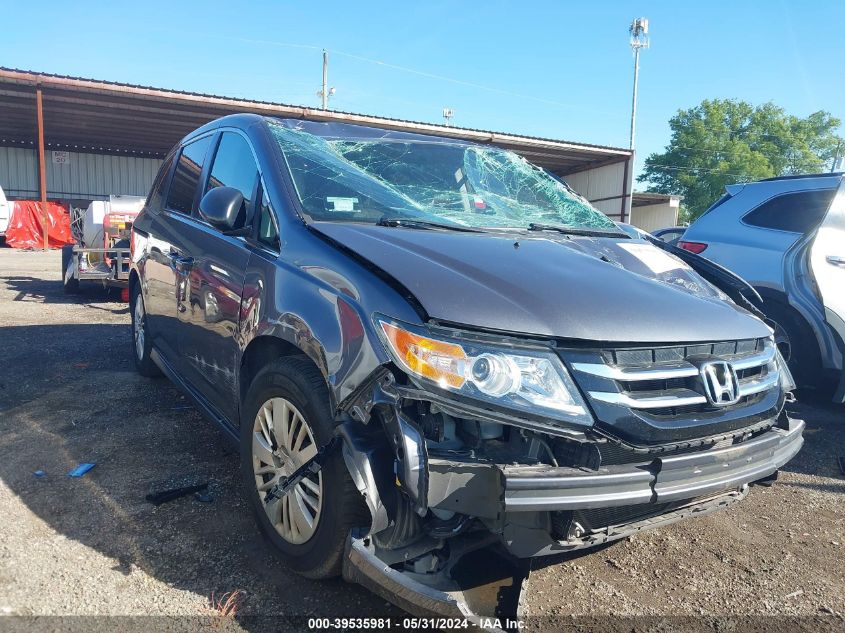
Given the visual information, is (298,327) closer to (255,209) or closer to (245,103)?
(255,209)

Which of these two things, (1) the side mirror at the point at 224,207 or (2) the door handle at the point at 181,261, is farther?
(2) the door handle at the point at 181,261

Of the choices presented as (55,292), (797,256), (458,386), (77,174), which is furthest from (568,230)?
(77,174)

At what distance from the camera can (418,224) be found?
2.77m

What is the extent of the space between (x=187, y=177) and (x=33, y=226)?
22821mm

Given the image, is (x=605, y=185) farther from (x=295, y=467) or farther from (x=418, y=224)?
(x=295, y=467)

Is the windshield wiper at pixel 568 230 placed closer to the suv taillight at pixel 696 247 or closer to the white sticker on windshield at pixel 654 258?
the white sticker on windshield at pixel 654 258

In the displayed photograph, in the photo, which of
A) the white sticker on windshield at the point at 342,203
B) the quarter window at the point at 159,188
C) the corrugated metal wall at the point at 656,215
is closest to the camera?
the white sticker on windshield at the point at 342,203

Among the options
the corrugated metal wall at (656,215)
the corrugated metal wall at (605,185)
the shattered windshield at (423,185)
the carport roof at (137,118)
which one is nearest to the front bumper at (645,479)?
the shattered windshield at (423,185)

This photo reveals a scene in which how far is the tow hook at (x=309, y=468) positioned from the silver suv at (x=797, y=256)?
140 inches

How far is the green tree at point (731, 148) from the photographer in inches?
1945

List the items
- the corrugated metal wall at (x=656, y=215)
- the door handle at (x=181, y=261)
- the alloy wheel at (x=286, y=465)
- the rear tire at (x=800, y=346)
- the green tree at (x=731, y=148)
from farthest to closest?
the green tree at (x=731, y=148) < the corrugated metal wall at (x=656, y=215) < the rear tire at (x=800, y=346) < the door handle at (x=181, y=261) < the alloy wheel at (x=286, y=465)

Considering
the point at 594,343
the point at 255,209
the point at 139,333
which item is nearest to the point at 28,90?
the point at 139,333

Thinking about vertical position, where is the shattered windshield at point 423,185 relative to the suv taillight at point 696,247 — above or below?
above

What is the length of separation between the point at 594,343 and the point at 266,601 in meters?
1.51
